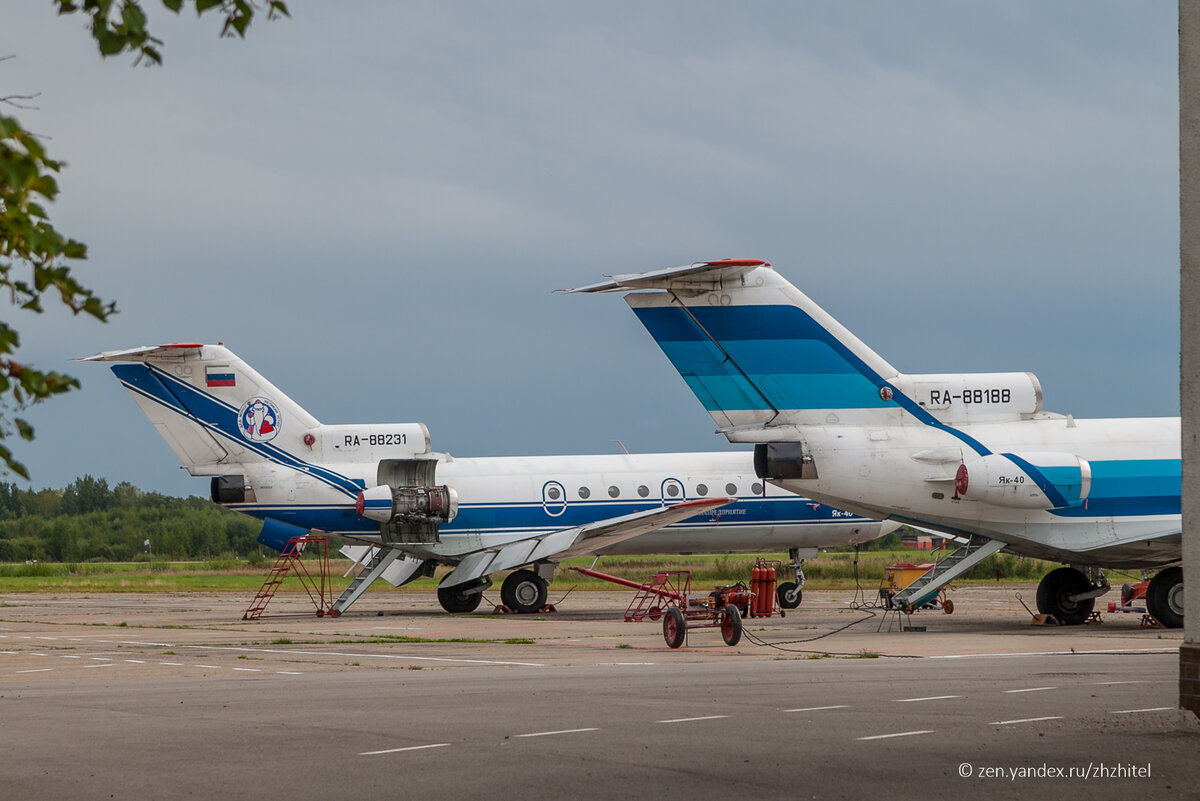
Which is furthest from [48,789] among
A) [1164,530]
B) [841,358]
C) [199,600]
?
[199,600]

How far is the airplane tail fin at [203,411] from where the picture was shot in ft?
111

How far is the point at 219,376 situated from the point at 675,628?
1686 cm

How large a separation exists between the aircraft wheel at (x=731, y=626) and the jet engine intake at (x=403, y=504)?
12.8m

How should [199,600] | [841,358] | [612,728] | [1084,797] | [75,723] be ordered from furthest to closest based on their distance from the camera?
[199,600]
[841,358]
[75,723]
[612,728]
[1084,797]

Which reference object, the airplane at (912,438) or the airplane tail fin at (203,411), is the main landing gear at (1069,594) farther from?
the airplane tail fin at (203,411)

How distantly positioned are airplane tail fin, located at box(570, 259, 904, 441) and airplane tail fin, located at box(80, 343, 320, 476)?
41.7ft

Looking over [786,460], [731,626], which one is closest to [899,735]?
[731,626]

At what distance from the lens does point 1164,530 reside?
26.1 meters

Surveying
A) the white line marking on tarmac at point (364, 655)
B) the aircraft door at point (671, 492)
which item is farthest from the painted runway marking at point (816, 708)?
the aircraft door at point (671, 492)

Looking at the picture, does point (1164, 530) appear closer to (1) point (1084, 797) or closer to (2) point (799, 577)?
(2) point (799, 577)

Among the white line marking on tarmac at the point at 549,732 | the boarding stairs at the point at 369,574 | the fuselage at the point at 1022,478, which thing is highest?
the fuselage at the point at 1022,478

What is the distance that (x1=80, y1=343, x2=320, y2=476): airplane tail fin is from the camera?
111ft

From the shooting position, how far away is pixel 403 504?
111ft

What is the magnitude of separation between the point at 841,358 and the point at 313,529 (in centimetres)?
1507
